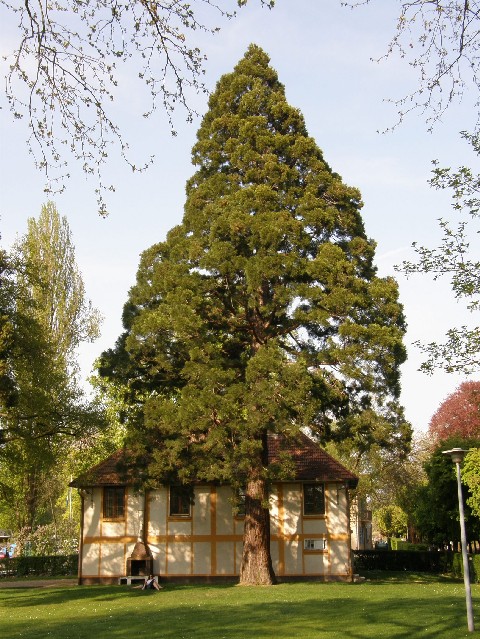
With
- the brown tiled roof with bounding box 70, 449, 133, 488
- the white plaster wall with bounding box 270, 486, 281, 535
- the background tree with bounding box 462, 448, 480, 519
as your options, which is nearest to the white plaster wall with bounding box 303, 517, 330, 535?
the white plaster wall with bounding box 270, 486, 281, 535

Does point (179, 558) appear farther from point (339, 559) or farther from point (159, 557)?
point (339, 559)

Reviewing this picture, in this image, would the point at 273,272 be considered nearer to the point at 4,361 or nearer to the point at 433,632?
the point at 4,361

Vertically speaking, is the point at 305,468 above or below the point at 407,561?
above

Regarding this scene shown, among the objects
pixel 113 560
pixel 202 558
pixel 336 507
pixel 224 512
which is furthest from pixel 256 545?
pixel 113 560

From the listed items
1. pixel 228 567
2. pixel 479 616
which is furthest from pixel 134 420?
pixel 479 616

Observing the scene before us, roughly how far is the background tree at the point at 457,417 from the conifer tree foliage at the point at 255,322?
78.6 ft

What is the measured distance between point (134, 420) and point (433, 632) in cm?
1458

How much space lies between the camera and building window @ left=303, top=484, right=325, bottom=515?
2800 cm

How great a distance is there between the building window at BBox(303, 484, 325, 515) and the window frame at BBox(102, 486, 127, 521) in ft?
22.2

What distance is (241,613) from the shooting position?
1592cm

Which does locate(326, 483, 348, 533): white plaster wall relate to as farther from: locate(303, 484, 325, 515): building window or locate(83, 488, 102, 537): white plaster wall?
locate(83, 488, 102, 537): white plaster wall

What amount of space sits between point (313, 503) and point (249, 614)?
498 inches

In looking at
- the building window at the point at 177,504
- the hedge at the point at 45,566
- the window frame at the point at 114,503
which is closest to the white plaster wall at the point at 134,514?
the window frame at the point at 114,503

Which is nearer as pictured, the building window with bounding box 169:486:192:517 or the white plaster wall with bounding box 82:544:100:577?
the building window with bounding box 169:486:192:517
